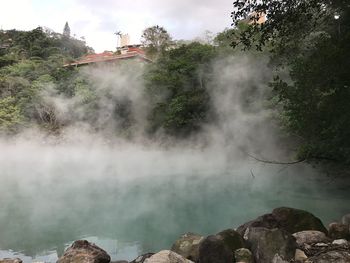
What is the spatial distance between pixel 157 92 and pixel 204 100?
407cm

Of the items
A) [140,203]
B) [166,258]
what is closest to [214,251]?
[166,258]

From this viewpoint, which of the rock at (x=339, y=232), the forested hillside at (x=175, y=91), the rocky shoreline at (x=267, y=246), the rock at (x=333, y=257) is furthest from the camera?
the forested hillside at (x=175, y=91)

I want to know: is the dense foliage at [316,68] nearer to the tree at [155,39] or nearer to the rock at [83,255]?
the rock at [83,255]

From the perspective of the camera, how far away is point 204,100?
2167 centimetres

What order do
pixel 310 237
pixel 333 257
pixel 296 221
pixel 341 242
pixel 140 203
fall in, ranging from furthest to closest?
pixel 140 203 → pixel 296 221 → pixel 310 237 → pixel 341 242 → pixel 333 257

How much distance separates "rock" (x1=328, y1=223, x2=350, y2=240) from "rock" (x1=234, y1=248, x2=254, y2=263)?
1246 mm

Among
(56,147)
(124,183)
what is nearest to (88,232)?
(124,183)

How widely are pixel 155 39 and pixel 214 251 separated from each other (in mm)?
→ 28076

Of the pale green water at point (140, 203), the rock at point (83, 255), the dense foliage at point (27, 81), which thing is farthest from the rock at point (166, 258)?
the dense foliage at point (27, 81)

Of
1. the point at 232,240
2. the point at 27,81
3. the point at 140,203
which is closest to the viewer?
the point at 232,240

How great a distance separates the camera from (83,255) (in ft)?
19.3

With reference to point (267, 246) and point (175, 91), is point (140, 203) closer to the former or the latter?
→ point (267, 246)

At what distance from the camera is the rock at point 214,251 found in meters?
5.46

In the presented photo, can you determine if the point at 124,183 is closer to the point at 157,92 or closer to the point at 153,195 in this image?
the point at 153,195
